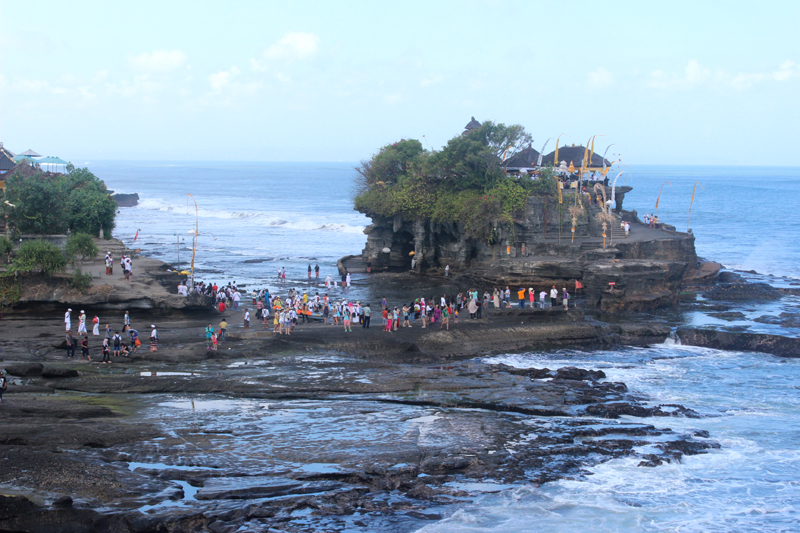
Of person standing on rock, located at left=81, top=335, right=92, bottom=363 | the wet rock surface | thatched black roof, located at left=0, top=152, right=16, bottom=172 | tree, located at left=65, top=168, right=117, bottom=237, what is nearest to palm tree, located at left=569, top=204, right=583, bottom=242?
the wet rock surface

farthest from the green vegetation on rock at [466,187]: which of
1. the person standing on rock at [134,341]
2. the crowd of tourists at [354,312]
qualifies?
the person standing on rock at [134,341]

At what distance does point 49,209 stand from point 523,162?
103 ft

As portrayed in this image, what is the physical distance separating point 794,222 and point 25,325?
94.8 m

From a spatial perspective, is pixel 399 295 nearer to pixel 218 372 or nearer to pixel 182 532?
pixel 218 372

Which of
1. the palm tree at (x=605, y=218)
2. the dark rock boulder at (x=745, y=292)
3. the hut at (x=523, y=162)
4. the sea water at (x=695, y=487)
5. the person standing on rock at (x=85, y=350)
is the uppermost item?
the hut at (x=523, y=162)

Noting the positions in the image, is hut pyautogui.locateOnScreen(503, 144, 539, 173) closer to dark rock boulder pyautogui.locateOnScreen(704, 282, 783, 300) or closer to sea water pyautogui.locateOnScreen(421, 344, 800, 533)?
dark rock boulder pyautogui.locateOnScreen(704, 282, 783, 300)

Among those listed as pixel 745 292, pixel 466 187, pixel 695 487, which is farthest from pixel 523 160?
pixel 695 487

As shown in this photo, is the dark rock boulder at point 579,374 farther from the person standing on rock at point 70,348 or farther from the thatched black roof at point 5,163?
the thatched black roof at point 5,163

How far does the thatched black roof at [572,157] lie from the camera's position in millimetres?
50031

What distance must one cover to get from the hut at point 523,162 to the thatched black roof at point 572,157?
1.35 m

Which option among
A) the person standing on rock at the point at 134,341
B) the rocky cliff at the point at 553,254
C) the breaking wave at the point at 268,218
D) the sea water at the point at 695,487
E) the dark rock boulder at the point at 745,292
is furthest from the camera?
the breaking wave at the point at 268,218

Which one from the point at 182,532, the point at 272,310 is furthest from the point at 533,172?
the point at 182,532

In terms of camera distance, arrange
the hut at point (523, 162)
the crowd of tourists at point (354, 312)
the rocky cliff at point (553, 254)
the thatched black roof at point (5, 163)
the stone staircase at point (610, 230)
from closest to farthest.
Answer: the crowd of tourists at point (354, 312) → the rocky cliff at point (553, 254) → the stone staircase at point (610, 230) → the hut at point (523, 162) → the thatched black roof at point (5, 163)

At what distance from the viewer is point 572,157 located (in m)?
50.3
